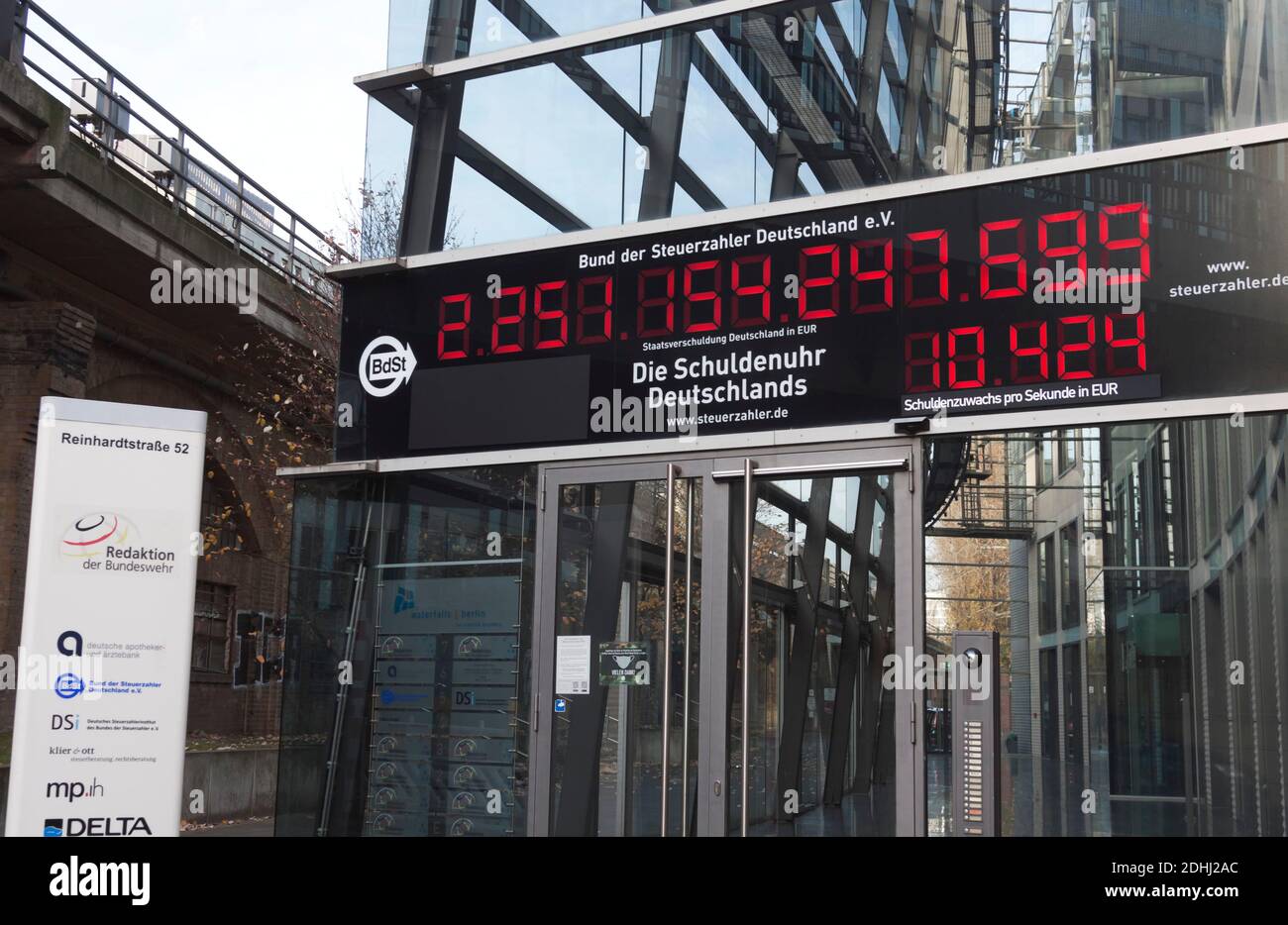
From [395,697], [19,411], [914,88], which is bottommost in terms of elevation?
[395,697]

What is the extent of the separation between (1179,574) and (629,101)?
5764 millimetres

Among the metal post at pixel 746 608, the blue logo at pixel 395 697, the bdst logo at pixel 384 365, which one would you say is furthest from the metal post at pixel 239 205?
the metal post at pixel 746 608

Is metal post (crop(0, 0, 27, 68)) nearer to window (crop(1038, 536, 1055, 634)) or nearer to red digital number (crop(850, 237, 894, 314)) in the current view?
red digital number (crop(850, 237, 894, 314))

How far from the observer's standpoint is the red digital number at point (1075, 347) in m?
7.50

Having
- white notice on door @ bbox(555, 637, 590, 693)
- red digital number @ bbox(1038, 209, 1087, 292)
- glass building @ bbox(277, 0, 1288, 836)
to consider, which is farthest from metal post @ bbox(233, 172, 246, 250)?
red digital number @ bbox(1038, 209, 1087, 292)

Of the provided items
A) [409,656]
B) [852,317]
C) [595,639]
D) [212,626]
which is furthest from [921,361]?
[212,626]

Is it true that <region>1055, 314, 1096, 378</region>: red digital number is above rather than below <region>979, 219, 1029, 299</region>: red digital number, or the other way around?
below

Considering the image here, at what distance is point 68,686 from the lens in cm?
701

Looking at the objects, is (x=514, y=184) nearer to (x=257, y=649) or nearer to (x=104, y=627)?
(x=104, y=627)

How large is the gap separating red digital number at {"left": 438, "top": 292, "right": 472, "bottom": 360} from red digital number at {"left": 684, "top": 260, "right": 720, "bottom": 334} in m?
1.70

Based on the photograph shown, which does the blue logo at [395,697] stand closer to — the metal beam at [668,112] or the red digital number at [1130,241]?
the metal beam at [668,112]

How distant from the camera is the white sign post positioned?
6.95 metres

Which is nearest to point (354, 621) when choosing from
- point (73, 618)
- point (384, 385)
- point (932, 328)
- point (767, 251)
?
point (384, 385)

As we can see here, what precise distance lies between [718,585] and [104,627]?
362 centimetres
